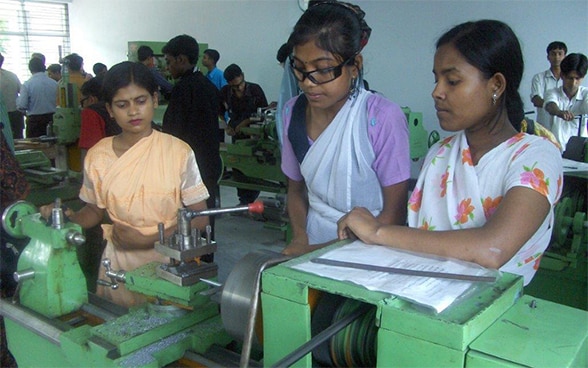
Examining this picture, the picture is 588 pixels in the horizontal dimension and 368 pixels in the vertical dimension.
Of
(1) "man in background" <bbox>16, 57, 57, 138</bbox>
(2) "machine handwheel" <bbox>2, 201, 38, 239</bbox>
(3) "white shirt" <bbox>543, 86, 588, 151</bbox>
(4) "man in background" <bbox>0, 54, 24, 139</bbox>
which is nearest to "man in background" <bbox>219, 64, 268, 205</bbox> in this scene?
(1) "man in background" <bbox>16, 57, 57, 138</bbox>

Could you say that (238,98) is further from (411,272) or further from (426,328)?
(426,328)

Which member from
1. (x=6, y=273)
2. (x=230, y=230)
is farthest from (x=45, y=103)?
(x=6, y=273)

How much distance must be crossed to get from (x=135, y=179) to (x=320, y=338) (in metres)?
1.04

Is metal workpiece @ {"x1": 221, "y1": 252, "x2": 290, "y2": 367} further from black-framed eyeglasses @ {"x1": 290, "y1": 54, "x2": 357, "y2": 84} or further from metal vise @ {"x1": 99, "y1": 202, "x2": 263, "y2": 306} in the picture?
black-framed eyeglasses @ {"x1": 290, "y1": 54, "x2": 357, "y2": 84}

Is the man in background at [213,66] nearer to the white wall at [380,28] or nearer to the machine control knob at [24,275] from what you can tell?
the white wall at [380,28]

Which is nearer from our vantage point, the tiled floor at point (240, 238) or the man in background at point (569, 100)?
the tiled floor at point (240, 238)

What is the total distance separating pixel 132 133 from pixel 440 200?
1010 mm

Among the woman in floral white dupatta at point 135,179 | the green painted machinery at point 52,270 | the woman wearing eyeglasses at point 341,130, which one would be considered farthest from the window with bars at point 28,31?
the woman wearing eyeglasses at point 341,130

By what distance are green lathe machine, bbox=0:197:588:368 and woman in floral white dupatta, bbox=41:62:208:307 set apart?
0.96ft

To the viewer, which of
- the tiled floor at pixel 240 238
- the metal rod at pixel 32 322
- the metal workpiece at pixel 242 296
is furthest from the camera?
the tiled floor at pixel 240 238

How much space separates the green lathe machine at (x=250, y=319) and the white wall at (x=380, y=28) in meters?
2.71

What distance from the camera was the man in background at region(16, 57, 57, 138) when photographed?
5.63 meters

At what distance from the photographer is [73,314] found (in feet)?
3.98

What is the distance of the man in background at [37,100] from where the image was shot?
18.5 feet
